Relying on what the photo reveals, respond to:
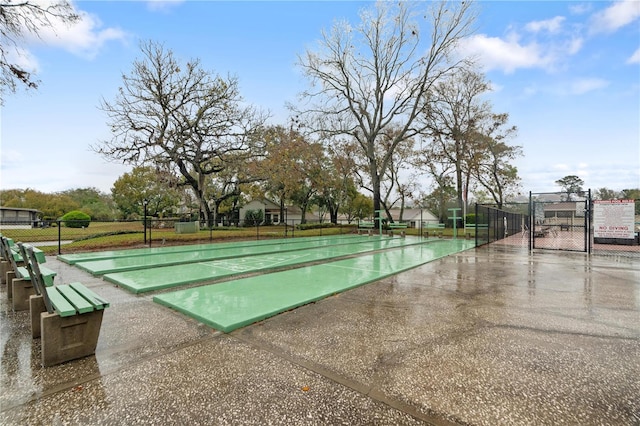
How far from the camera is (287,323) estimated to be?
3.37m

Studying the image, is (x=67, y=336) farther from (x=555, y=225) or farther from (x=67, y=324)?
(x=555, y=225)

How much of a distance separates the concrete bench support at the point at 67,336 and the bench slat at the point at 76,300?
3.6 inches

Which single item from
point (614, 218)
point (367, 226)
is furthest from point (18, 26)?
point (614, 218)

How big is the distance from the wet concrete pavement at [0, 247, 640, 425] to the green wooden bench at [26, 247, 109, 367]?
0.10 metres

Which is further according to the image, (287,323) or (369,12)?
(369,12)

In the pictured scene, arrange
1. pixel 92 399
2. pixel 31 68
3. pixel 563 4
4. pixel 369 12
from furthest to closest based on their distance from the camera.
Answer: pixel 369 12 < pixel 563 4 < pixel 31 68 < pixel 92 399

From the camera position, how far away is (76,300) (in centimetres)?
250

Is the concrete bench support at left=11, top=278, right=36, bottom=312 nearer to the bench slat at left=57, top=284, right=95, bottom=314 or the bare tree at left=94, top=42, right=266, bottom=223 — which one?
the bench slat at left=57, top=284, right=95, bottom=314

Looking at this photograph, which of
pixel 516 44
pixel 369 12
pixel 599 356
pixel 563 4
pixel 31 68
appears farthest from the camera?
pixel 369 12

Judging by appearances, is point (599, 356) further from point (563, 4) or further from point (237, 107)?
point (237, 107)

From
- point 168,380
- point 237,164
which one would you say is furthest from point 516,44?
point 237,164

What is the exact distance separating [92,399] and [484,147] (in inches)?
996

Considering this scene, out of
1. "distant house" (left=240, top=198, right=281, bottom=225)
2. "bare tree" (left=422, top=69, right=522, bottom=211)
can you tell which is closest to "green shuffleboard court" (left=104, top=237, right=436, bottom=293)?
"bare tree" (left=422, top=69, right=522, bottom=211)

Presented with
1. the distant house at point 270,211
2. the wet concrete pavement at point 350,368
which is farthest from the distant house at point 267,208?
the wet concrete pavement at point 350,368
